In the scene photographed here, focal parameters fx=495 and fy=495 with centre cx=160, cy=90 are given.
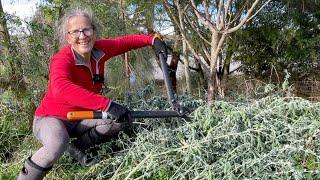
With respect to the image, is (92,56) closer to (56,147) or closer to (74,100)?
(74,100)

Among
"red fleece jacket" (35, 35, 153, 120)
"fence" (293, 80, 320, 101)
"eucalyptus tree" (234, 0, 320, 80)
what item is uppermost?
"eucalyptus tree" (234, 0, 320, 80)

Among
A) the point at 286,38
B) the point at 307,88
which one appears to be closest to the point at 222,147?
the point at 307,88

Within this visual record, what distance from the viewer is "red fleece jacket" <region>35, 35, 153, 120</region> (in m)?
2.98

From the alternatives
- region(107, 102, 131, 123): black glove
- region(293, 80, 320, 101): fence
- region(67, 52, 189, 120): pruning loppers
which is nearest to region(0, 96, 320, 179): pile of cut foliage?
region(67, 52, 189, 120): pruning loppers

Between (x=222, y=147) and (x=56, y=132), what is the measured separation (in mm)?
1034

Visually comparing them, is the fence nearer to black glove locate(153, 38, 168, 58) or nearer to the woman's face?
black glove locate(153, 38, 168, 58)

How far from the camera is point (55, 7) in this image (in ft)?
17.3

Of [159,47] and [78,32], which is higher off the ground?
[78,32]

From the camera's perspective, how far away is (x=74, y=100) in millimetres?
3006

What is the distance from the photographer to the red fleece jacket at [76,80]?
298 cm

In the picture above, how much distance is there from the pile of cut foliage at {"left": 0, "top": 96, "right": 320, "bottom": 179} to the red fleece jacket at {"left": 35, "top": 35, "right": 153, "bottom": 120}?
0.40 meters

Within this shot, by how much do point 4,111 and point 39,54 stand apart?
24.3 inches

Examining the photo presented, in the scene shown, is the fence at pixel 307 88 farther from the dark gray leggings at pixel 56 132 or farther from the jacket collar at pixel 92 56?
the dark gray leggings at pixel 56 132

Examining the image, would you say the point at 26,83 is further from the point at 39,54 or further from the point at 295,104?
the point at 295,104
